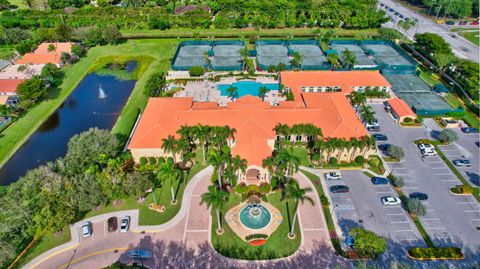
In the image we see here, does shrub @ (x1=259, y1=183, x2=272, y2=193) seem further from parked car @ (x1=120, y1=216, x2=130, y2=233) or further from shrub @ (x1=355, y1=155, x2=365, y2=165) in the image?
parked car @ (x1=120, y1=216, x2=130, y2=233)

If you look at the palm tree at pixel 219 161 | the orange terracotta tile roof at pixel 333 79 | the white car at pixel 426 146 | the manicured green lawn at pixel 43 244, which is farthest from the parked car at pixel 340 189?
the manicured green lawn at pixel 43 244

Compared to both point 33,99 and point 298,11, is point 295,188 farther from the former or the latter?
point 298,11

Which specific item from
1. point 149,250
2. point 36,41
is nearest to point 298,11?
point 36,41

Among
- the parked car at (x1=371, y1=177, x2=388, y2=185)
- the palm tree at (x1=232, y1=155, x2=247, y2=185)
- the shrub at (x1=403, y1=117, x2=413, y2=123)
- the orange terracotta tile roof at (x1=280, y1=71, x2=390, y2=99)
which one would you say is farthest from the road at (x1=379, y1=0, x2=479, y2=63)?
the palm tree at (x1=232, y1=155, x2=247, y2=185)

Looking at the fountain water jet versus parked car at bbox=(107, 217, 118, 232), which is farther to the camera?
the fountain water jet

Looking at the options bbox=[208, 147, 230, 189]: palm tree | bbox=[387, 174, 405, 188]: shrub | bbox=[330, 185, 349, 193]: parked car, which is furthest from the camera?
bbox=[387, 174, 405, 188]: shrub
